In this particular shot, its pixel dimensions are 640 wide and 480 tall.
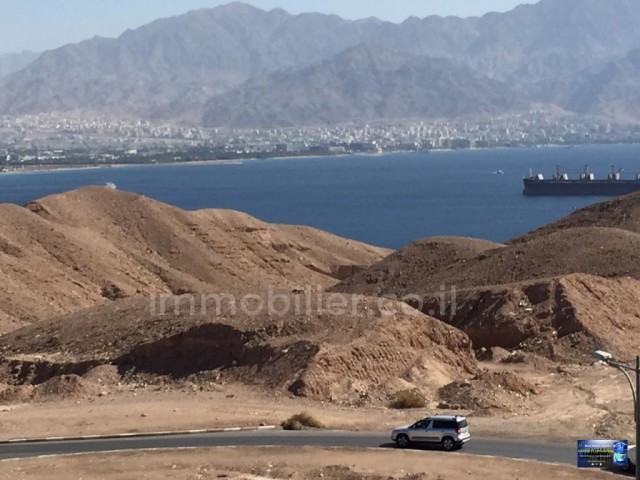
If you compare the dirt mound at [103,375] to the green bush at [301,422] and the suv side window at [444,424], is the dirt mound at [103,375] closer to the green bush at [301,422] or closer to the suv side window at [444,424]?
the green bush at [301,422]

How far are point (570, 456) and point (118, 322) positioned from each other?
18304mm

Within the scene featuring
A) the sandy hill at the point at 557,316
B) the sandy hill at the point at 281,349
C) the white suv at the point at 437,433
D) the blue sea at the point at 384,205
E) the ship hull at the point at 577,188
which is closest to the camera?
the white suv at the point at 437,433

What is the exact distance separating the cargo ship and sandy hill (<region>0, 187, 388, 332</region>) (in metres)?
84.3

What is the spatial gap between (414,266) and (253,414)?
30.4m

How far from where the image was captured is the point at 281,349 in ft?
119

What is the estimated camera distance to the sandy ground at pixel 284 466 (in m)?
25.4

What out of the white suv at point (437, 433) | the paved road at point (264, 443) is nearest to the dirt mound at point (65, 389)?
the paved road at point (264, 443)

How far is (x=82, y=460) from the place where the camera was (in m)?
27.4

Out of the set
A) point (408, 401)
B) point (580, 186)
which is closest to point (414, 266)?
point (408, 401)

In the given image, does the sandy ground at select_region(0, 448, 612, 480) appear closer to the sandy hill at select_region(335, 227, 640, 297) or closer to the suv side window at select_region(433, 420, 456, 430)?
the suv side window at select_region(433, 420, 456, 430)

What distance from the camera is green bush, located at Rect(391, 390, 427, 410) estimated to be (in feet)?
108

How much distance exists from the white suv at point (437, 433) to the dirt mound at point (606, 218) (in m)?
37.2

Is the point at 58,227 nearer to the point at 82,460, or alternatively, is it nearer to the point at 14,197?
the point at 82,460

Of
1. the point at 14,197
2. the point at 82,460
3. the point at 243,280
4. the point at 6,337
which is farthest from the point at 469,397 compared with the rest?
the point at 14,197
